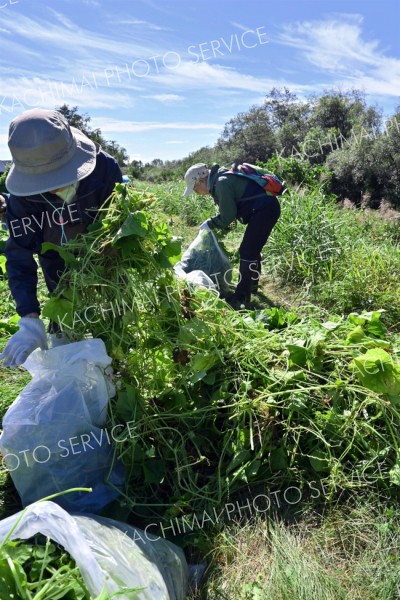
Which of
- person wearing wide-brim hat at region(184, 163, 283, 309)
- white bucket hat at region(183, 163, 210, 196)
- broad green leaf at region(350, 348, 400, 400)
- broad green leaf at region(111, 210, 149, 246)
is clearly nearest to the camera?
broad green leaf at region(111, 210, 149, 246)

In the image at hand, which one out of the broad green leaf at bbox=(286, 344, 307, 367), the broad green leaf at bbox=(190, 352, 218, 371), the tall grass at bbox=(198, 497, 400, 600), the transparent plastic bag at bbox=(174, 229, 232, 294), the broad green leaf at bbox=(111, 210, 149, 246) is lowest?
the tall grass at bbox=(198, 497, 400, 600)

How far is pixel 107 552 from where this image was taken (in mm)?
1251

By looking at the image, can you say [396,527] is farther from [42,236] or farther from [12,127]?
[12,127]

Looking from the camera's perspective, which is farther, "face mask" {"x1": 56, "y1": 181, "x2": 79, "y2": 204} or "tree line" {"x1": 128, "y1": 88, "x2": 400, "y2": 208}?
"tree line" {"x1": 128, "y1": 88, "x2": 400, "y2": 208}

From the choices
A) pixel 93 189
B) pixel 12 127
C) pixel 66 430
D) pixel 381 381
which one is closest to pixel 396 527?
pixel 381 381

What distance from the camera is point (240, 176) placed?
378 centimetres

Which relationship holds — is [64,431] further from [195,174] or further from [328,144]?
[328,144]

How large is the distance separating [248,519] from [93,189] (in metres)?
1.43

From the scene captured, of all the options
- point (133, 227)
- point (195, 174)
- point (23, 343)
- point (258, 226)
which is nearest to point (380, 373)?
point (133, 227)

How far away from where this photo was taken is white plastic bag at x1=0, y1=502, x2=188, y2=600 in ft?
3.77

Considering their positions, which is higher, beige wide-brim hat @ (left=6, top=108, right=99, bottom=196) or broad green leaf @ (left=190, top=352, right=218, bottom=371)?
beige wide-brim hat @ (left=6, top=108, right=99, bottom=196)

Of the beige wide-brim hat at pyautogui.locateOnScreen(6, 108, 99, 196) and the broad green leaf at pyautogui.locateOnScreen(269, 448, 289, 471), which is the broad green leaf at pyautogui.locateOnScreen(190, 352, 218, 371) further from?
the beige wide-brim hat at pyautogui.locateOnScreen(6, 108, 99, 196)

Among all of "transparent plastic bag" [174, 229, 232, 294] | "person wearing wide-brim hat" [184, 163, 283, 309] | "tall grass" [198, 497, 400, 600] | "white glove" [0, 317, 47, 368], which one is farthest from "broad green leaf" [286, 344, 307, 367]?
"transparent plastic bag" [174, 229, 232, 294]

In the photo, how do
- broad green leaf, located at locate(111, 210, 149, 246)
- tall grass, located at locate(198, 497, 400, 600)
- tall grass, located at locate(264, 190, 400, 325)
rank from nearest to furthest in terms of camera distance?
tall grass, located at locate(198, 497, 400, 600) < broad green leaf, located at locate(111, 210, 149, 246) < tall grass, located at locate(264, 190, 400, 325)
